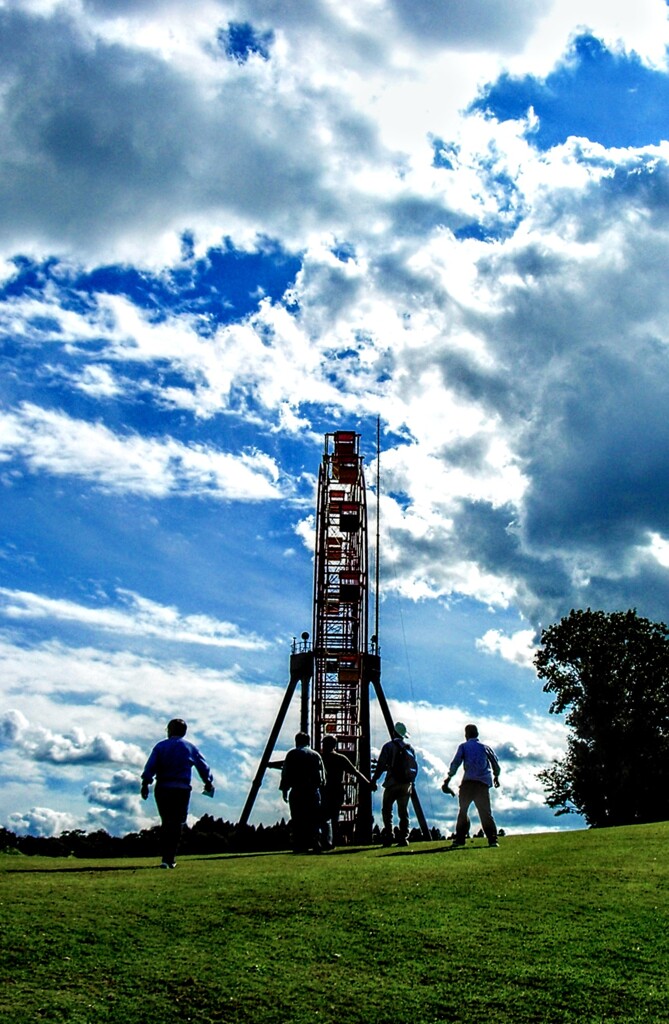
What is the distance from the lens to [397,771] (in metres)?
19.7

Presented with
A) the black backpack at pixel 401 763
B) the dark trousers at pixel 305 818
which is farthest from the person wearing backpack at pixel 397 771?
the dark trousers at pixel 305 818

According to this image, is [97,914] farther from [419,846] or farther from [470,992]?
[419,846]

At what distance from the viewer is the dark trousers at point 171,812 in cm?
1468

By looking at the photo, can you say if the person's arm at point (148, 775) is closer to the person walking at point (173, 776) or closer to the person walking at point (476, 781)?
the person walking at point (173, 776)

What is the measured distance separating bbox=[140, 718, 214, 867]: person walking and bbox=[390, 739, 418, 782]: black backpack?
18.3ft

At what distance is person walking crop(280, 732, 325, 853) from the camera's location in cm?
1772

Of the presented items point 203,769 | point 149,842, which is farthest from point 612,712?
point 203,769

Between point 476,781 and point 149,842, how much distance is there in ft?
37.7

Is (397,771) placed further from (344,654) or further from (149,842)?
(344,654)

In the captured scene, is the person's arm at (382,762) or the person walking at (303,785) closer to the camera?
the person walking at (303,785)

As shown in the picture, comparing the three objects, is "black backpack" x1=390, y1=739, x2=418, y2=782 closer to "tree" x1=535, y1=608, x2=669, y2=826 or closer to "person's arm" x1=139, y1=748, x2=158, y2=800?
"person's arm" x1=139, y1=748, x2=158, y2=800

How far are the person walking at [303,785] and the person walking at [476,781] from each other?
7.31ft

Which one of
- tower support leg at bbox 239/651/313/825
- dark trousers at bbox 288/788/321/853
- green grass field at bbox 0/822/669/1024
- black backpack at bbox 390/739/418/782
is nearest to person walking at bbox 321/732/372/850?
black backpack at bbox 390/739/418/782

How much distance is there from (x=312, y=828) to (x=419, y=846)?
2.45m
